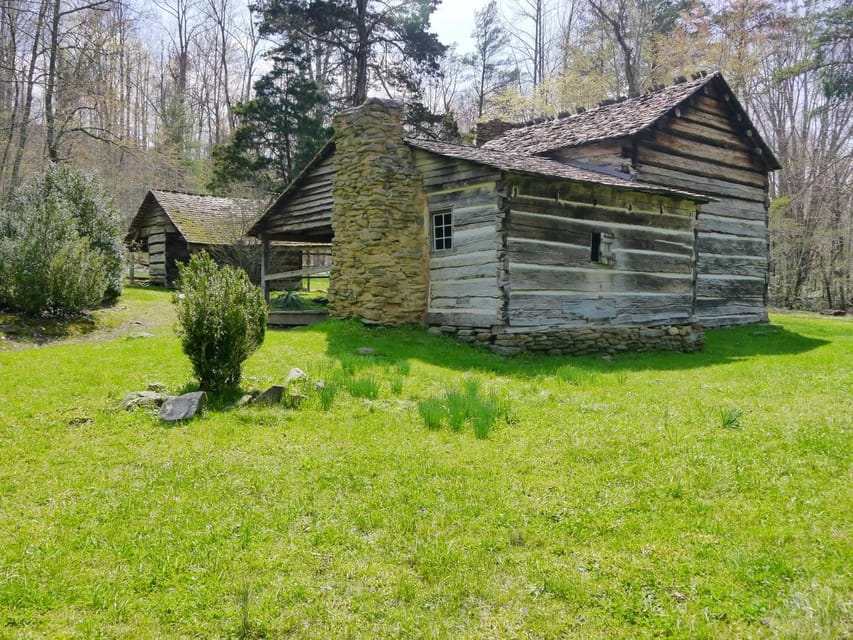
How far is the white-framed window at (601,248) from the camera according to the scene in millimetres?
12047

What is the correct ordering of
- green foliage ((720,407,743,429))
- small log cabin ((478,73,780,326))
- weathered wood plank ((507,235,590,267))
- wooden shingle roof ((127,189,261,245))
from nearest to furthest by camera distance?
green foliage ((720,407,743,429)) < weathered wood plank ((507,235,590,267)) < small log cabin ((478,73,780,326)) < wooden shingle roof ((127,189,261,245))

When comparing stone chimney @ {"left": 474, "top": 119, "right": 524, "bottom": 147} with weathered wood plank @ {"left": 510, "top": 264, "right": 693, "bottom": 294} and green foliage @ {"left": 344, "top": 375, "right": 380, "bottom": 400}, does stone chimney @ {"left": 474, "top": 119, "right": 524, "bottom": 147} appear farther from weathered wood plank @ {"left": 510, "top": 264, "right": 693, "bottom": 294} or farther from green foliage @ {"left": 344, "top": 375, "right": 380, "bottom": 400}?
green foliage @ {"left": 344, "top": 375, "right": 380, "bottom": 400}

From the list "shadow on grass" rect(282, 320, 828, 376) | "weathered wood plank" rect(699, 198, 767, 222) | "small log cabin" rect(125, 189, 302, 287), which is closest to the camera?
"shadow on grass" rect(282, 320, 828, 376)

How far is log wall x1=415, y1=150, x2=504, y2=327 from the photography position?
11.0 metres

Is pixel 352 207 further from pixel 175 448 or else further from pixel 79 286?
pixel 175 448

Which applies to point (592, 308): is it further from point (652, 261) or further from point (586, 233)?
point (652, 261)

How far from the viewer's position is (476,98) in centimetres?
3544

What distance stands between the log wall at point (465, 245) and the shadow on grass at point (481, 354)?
66cm

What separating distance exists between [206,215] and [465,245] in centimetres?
1604

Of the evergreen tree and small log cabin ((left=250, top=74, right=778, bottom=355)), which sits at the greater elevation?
the evergreen tree

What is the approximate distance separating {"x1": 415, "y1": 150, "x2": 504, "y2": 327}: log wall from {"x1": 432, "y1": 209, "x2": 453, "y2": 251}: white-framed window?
9cm

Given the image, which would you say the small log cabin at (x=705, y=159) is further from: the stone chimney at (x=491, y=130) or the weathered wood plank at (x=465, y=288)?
the weathered wood plank at (x=465, y=288)

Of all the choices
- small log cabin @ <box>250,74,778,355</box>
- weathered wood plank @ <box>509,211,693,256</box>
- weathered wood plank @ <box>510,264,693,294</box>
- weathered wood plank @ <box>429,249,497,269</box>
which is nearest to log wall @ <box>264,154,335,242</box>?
small log cabin @ <box>250,74,778,355</box>

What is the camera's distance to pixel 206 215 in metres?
23.9
